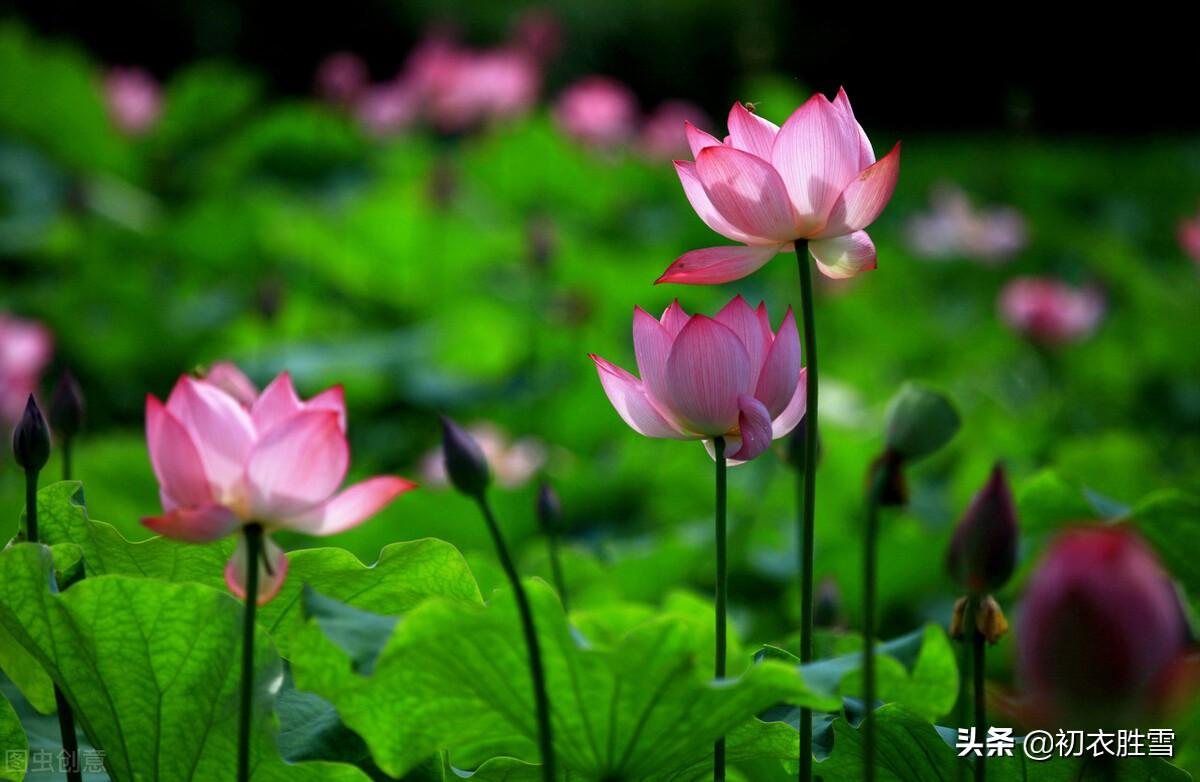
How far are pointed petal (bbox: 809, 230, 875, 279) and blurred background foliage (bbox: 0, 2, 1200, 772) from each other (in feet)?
1.10

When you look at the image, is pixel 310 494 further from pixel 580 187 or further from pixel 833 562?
pixel 580 187

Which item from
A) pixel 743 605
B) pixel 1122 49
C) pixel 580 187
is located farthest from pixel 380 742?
pixel 1122 49

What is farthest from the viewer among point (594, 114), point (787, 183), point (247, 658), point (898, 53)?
point (898, 53)

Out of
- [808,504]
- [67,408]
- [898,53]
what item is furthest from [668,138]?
[898,53]

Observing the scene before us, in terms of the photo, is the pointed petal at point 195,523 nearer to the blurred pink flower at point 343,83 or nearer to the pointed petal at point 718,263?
the pointed petal at point 718,263

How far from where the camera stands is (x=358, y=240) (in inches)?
100

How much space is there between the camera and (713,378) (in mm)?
541

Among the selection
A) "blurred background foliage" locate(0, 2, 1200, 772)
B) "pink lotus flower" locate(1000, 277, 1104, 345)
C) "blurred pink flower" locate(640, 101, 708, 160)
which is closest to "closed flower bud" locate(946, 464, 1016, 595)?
"blurred background foliage" locate(0, 2, 1200, 772)

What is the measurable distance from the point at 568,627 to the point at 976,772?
0.68 feet

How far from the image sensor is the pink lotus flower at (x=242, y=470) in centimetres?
47

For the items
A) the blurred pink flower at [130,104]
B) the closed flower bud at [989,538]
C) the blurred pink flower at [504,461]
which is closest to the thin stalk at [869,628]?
the closed flower bud at [989,538]

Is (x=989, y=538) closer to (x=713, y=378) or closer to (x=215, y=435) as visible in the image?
(x=713, y=378)

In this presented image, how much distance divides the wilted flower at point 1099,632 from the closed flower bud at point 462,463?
0.72 feet

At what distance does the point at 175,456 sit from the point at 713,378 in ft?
0.76
